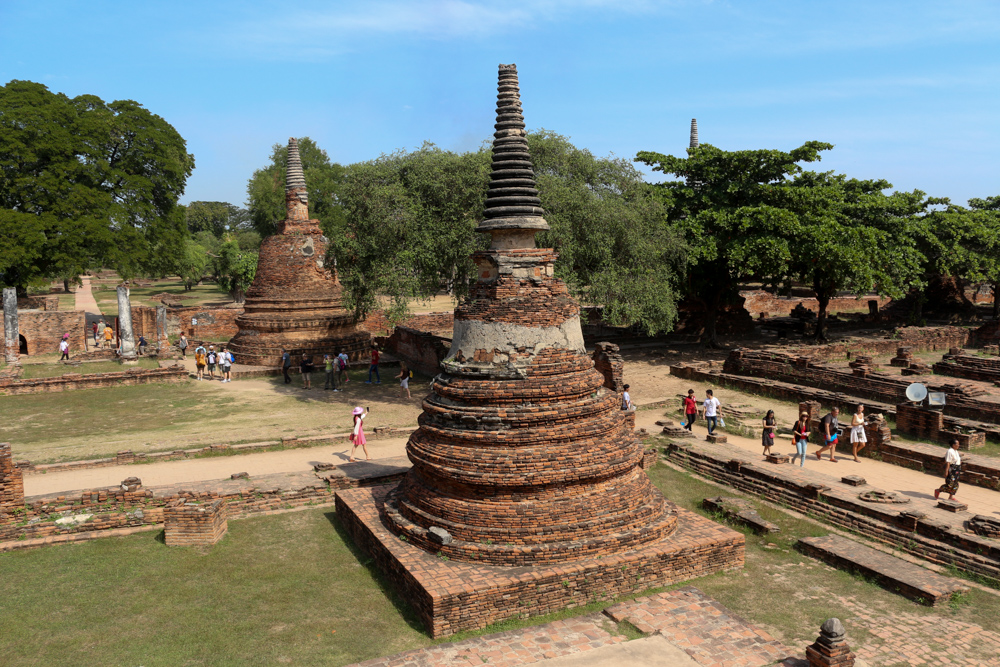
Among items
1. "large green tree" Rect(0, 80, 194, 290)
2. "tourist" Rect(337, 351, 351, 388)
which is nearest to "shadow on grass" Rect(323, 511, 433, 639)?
"tourist" Rect(337, 351, 351, 388)

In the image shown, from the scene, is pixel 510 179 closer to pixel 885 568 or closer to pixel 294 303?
pixel 885 568

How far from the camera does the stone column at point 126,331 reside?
79.8 ft

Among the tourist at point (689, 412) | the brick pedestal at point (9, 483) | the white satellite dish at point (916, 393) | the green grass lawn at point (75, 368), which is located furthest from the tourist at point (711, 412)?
the green grass lawn at point (75, 368)

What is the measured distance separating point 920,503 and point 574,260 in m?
10.5

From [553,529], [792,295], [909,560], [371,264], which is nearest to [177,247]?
[371,264]

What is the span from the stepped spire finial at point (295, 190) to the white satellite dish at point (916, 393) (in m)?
19.9

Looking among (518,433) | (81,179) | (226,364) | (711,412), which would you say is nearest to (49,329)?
(81,179)

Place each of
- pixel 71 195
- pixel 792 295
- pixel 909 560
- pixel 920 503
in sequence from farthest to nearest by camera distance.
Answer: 1. pixel 792 295
2. pixel 71 195
3. pixel 920 503
4. pixel 909 560

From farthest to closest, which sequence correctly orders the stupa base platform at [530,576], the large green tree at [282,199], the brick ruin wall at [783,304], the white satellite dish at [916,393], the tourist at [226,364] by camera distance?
the large green tree at [282,199] < the brick ruin wall at [783,304] < the tourist at [226,364] < the white satellite dish at [916,393] < the stupa base platform at [530,576]

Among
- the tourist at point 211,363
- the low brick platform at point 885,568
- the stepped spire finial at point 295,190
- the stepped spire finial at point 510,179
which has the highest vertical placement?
the stepped spire finial at point 295,190

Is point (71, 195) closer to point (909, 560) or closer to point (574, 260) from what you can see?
point (574, 260)

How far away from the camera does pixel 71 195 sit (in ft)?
93.0

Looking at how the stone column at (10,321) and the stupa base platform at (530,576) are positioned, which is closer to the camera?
the stupa base platform at (530,576)

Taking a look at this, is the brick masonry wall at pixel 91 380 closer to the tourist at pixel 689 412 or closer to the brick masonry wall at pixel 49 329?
the brick masonry wall at pixel 49 329
